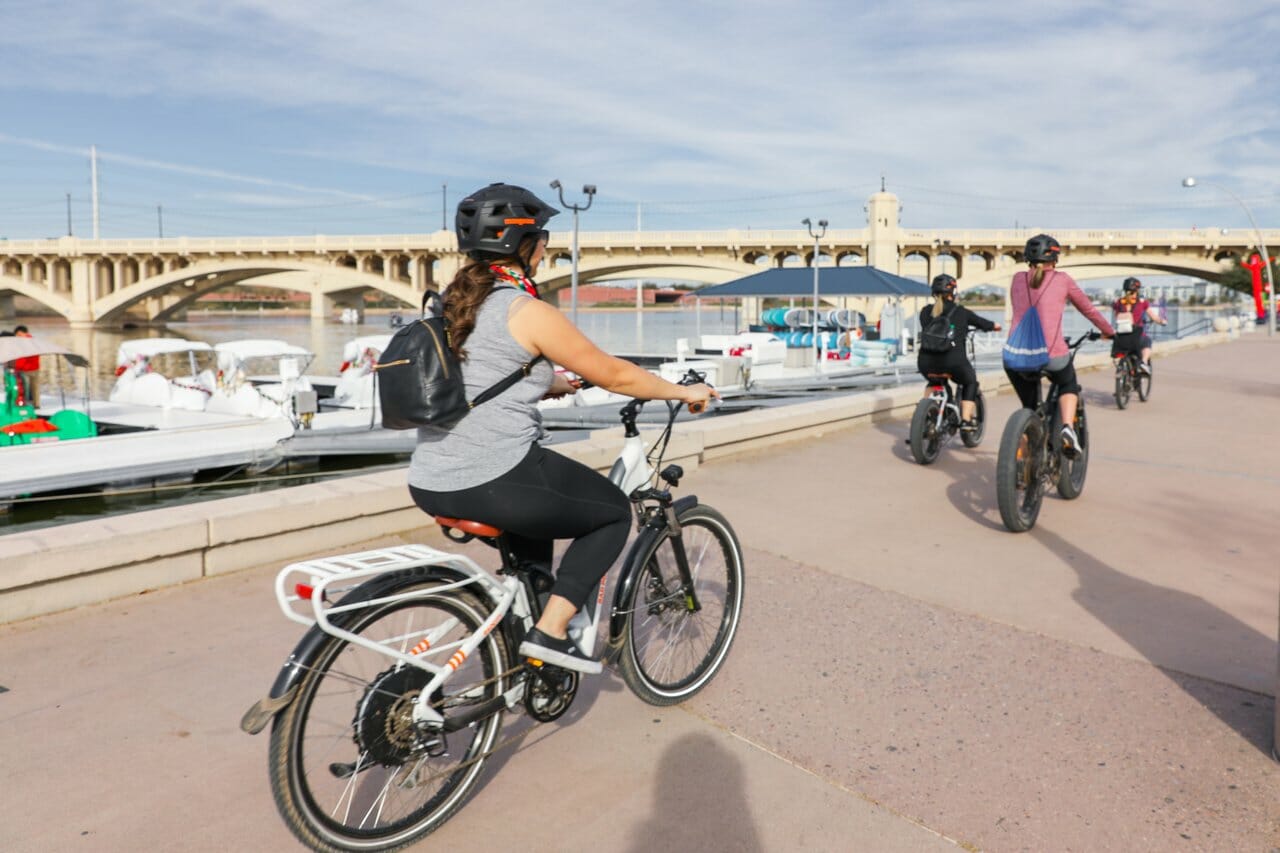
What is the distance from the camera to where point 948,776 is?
286 centimetres

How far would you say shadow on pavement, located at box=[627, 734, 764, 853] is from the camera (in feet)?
8.25

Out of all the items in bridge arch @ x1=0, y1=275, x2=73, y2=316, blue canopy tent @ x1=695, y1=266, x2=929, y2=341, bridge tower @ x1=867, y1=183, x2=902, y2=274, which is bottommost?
blue canopy tent @ x1=695, y1=266, x2=929, y2=341

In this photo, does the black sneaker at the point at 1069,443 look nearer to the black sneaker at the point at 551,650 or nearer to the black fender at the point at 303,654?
the black sneaker at the point at 551,650

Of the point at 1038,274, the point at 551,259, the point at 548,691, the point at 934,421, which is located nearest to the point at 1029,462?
the point at 1038,274

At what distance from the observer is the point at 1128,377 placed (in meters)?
12.6

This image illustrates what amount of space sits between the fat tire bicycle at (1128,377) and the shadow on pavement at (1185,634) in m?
8.05

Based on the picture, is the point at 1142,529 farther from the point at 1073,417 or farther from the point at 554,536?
the point at 554,536

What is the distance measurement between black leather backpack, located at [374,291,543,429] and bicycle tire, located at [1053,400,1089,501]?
16.9 ft

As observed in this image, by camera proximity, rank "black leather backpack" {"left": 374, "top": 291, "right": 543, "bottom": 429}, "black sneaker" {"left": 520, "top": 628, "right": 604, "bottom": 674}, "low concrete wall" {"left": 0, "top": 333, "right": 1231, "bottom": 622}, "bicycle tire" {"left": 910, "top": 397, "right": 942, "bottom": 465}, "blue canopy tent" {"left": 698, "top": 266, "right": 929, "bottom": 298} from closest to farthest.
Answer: "black leather backpack" {"left": 374, "top": 291, "right": 543, "bottom": 429}, "black sneaker" {"left": 520, "top": 628, "right": 604, "bottom": 674}, "low concrete wall" {"left": 0, "top": 333, "right": 1231, "bottom": 622}, "bicycle tire" {"left": 910, "top": 397, "right": 942, "bottom": 465}, "blue canopy tent" {"left": 698, "top": 266, "right": 929, "bottom": 298}

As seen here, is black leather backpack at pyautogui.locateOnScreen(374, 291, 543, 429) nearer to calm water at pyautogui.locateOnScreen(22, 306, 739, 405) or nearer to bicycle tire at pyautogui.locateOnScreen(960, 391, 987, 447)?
bicycle tire at pyautogui.locateOnScreen(960, 391, 987, 447)

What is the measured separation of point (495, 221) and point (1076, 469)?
5.44m

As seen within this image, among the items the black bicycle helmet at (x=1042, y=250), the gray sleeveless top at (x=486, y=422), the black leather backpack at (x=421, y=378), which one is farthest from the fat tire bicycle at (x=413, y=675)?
the black bicycle helmet at (x=1042, y=250)

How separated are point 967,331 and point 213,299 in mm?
143807

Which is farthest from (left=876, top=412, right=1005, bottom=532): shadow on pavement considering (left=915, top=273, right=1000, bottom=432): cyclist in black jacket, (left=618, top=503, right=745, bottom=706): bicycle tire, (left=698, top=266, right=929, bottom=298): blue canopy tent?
(left=698, top=266, right=929, bottom=298): blue canopy tent
